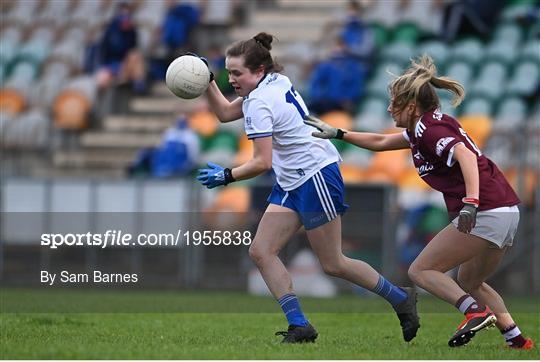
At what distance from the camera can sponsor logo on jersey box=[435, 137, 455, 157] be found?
8.64m

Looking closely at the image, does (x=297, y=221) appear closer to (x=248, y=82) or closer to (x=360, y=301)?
(x=248, y=82)

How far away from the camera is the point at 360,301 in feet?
48.9

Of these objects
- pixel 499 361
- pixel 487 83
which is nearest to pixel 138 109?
pixel 487 83

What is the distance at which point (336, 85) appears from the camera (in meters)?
20.0

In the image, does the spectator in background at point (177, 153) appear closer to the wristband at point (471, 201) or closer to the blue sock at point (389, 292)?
the blue sock at point (389, 292)

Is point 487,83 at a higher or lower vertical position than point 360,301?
higher

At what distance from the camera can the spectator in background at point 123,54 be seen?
2256cm

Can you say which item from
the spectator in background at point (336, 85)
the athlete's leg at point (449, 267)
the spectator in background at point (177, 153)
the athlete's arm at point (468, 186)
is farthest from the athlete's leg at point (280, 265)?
the spectator in background at point (336, 85)

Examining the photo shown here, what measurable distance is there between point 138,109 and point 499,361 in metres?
15.1

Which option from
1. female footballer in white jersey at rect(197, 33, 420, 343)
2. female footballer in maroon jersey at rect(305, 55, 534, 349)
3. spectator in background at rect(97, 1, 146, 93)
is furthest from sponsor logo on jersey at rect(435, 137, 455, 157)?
spectator in background at rect(97, 1, 146, 93)

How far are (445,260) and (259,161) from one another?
136 centimetres

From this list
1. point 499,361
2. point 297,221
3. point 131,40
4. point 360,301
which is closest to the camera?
point 499,361

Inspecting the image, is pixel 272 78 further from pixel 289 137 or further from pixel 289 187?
pixel 289 187

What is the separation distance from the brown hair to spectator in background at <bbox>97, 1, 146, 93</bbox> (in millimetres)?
13323
